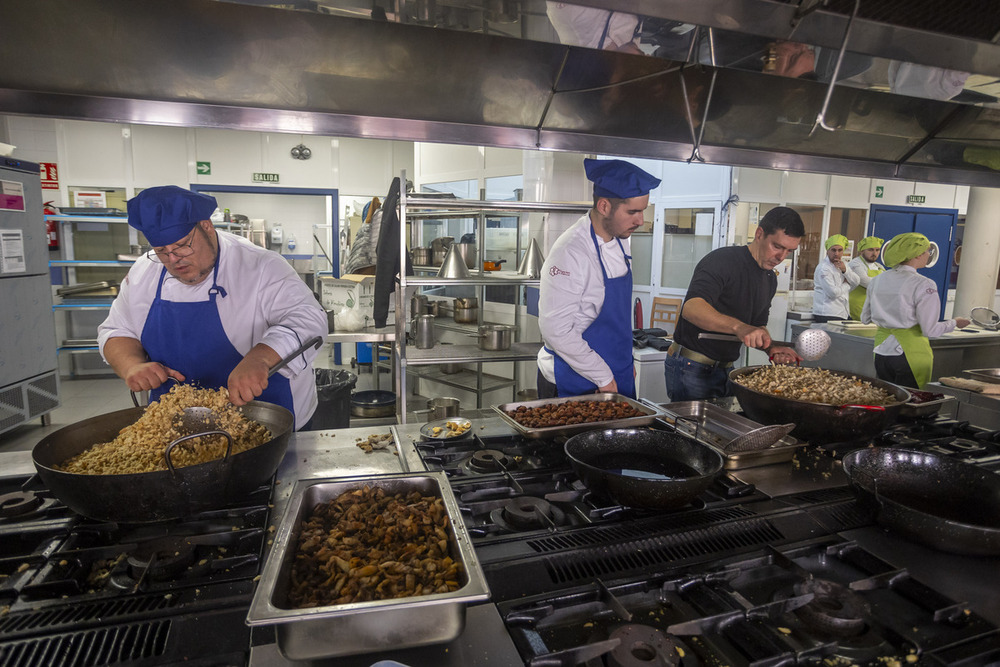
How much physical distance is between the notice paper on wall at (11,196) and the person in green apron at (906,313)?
691 centimetres

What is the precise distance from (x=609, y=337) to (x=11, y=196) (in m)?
5.06

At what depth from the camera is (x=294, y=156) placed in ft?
28.1

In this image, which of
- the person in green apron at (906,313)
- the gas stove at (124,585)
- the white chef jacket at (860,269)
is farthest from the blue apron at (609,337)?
the white chef jacket at (860,269)

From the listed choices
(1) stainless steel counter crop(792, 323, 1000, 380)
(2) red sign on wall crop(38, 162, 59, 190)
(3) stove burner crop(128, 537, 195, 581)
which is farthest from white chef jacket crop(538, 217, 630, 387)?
(2) red sign on wall crop(38, 162, 59, 190)

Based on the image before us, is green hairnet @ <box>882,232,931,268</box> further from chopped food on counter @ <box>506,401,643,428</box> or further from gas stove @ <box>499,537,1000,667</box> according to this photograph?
gas stove @ <box>499,537,1000,667</box>

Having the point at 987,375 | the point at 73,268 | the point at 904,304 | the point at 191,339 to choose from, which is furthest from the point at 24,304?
the point at 904,304

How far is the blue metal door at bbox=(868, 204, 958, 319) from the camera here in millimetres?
8281

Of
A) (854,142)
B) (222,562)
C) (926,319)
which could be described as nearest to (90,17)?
(222,562)

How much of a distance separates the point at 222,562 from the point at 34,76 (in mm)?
1537

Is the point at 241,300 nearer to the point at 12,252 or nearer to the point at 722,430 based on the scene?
the point at 722,430

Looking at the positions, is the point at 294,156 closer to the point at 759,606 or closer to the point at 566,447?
the point at 566,447

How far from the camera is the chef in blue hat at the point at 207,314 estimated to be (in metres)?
1.92

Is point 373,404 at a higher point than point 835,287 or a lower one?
lower

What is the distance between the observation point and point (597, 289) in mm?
2504
